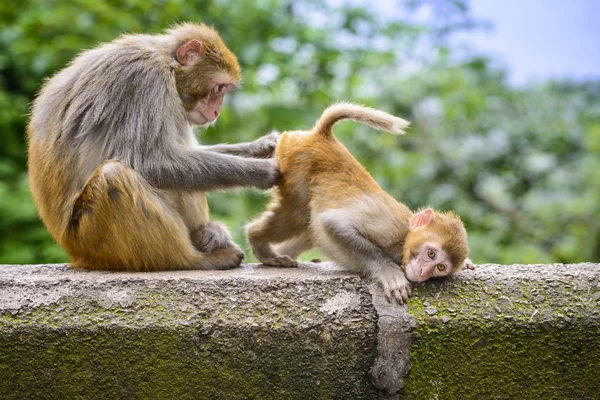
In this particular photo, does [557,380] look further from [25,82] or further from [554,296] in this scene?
[25,82]

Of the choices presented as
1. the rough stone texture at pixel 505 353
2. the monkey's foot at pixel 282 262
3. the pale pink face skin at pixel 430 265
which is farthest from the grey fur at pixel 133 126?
the rough stone texture at pixel 505 353

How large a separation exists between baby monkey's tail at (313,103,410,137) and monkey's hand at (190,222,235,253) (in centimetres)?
84

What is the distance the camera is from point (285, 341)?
312cm

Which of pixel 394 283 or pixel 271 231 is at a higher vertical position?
pixel 394 283

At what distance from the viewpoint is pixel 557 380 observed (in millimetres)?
3172

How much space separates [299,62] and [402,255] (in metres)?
4.52

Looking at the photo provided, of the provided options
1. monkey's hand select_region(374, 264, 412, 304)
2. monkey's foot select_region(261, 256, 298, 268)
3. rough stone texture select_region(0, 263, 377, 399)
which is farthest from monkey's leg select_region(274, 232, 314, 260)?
rough stone texture select_region(0, 263, 377, 399)

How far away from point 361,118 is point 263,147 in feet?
2.31

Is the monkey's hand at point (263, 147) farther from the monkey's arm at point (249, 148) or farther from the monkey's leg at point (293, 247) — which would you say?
the monkey's leg at point (293, 247)

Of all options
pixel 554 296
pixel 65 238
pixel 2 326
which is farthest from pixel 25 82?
pixel 554 296

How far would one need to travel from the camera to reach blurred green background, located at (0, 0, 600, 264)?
6.70 meters

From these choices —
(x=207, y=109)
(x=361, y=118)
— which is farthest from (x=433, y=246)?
(x=207, y=109)

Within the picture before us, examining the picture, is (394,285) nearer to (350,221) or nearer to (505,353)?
(350,221)

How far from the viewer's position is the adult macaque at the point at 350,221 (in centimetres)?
346
